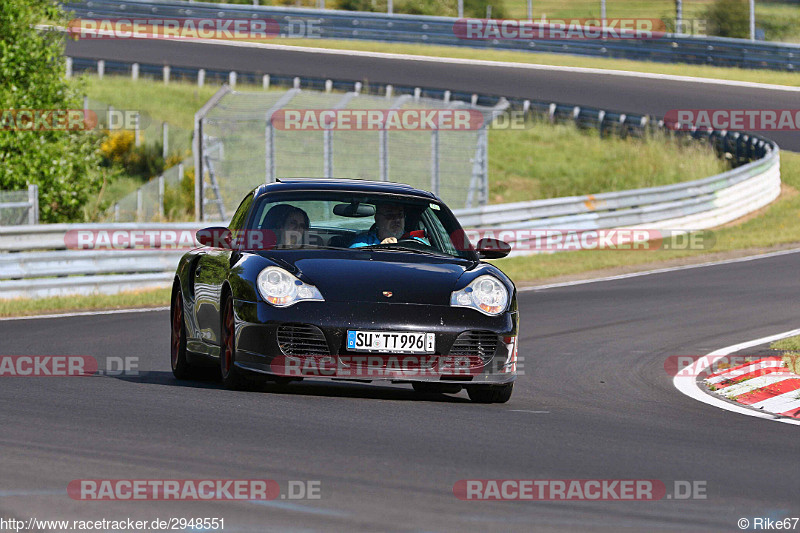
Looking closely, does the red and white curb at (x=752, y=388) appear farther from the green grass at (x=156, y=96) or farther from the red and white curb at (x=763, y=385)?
the green grass at (x=156, y=96)

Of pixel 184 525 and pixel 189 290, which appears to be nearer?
pixel 184 525

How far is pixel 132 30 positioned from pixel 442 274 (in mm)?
41834

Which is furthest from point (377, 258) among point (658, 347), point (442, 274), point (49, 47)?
point (49, 47)

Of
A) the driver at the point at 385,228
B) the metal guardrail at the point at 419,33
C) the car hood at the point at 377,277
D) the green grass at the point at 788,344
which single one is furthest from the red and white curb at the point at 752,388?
the metal guardrail at the point at 419,33

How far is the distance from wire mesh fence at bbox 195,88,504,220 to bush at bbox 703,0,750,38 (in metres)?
33.5

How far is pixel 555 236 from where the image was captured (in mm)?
23469

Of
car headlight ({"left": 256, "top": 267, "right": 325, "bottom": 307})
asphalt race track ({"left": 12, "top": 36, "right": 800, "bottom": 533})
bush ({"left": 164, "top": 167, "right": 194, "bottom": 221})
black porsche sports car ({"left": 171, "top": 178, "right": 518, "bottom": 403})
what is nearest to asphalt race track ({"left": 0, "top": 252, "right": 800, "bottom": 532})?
asphalt race track ({"left": 12, "top": 36, "right": 800, "bottom": 533})

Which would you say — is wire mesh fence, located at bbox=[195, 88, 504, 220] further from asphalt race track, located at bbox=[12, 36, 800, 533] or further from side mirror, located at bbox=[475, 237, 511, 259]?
side mirror, located at bbox=[475, 237, 511, 259]

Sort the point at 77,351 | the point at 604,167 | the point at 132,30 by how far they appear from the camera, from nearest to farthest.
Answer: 1. the point at 77,351
2. the point at 604,167
3. the point at 132,30

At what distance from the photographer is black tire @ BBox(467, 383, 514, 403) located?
8875 mm

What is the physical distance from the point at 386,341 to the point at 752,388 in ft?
9.93

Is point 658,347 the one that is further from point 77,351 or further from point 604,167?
point 604,167

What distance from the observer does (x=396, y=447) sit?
21.6 feet

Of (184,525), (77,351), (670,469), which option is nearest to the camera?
→ (184,525)
